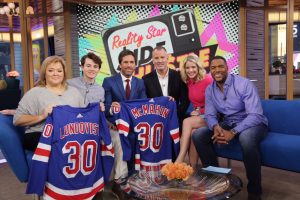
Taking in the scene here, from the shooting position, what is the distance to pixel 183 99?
12.2 ft

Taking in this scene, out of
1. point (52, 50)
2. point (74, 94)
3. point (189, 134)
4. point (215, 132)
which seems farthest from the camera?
point (52, 50)

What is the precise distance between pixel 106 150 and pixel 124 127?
0.30 metres

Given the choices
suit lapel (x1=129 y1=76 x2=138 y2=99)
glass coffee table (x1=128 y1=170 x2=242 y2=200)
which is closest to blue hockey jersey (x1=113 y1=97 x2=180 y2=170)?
suit lapel (x1=129 y1=76 x2=138 y2=99)

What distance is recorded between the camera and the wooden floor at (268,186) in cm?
300

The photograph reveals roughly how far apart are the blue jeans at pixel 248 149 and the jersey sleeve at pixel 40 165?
4.71 feet

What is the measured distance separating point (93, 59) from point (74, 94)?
428mm

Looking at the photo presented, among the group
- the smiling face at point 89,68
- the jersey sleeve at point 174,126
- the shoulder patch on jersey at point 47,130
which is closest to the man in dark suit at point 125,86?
the smiling face at point 89,68

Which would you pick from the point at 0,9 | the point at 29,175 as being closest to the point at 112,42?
the point at 29,175

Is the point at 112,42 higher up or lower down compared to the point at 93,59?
higher up

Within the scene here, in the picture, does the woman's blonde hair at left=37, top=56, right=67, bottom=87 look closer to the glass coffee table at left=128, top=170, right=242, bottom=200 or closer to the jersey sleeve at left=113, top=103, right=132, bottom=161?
the jersey sleeve at left=113, top=103, right=132, bottom=161

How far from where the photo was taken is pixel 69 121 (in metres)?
2.67

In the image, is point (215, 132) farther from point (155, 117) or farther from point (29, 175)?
point (29, 175)

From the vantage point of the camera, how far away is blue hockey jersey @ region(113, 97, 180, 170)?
3.14 m

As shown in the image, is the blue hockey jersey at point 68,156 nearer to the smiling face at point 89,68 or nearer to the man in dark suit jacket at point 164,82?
the smiling face at point 89,68
